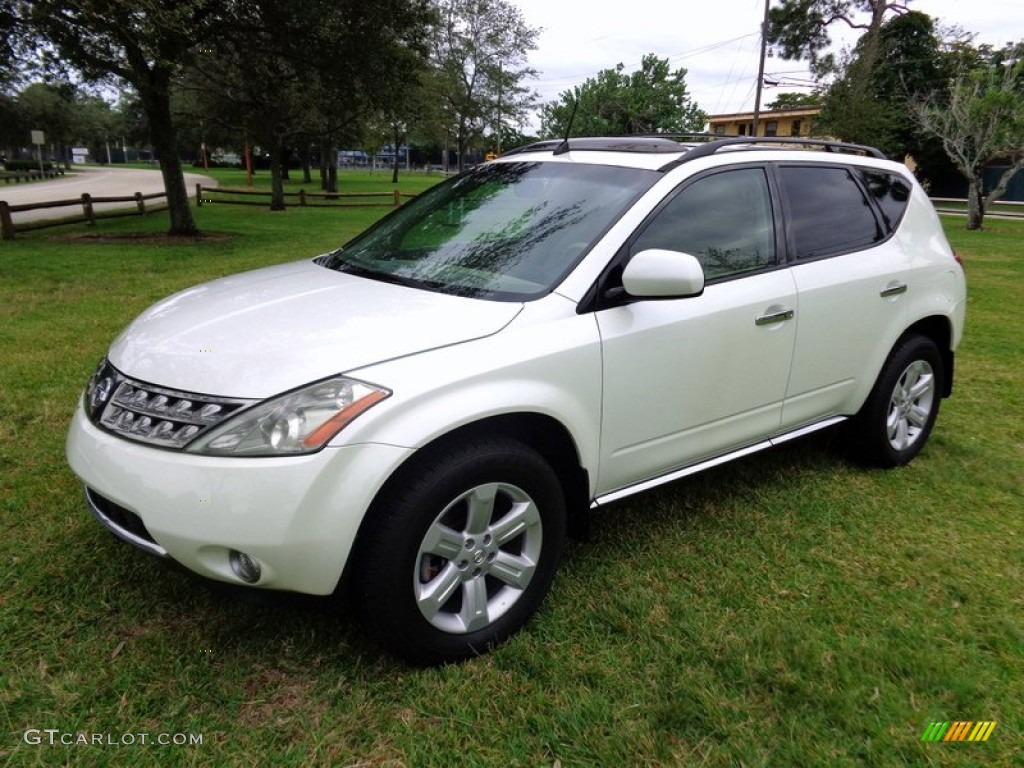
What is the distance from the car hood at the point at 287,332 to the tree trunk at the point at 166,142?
44.9ft

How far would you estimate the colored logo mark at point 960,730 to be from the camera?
88.1 inches

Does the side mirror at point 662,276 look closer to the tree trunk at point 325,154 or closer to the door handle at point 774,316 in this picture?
the door handle at point 774,316

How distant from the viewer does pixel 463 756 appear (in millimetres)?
2135

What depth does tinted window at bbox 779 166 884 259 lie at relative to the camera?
349cm

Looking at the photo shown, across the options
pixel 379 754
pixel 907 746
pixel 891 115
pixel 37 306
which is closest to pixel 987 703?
pixel 907 746

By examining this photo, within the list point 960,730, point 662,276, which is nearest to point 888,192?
point 662,276

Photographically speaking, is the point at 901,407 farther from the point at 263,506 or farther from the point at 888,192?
the point at 263,506

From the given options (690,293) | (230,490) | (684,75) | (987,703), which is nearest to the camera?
(230,490)

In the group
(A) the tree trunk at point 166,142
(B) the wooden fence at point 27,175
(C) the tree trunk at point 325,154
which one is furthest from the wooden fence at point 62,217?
(B) the wooden fence at point 27,175

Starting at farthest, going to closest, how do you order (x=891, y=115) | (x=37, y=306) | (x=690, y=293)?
(x=891, y=115) → (x=37, y=306) → (x=690, y=293)

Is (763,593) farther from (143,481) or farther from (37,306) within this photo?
(37,306)

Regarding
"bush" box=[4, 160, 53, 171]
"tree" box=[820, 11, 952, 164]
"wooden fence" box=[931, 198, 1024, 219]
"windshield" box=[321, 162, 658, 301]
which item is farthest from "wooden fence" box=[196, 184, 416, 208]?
"bush" box=[4, 160, 53, 171]

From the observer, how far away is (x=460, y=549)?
7.84 ft

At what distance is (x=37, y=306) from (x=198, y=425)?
7.28 metres
